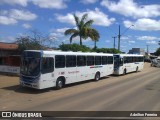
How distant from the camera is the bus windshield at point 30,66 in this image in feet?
63.1

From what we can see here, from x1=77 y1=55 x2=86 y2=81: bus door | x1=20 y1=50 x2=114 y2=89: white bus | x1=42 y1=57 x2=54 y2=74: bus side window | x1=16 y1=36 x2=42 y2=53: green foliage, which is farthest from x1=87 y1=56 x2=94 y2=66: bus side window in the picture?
x1=16 y1=36 x2=42 y2=53: green foliage

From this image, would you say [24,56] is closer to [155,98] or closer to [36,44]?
[155,98]

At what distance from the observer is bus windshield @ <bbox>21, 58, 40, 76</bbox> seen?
19.2 metres

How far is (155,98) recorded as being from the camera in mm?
17422

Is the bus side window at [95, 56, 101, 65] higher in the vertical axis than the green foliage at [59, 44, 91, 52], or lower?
lower

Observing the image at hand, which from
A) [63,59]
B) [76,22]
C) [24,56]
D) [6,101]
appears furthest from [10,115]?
[76,22]

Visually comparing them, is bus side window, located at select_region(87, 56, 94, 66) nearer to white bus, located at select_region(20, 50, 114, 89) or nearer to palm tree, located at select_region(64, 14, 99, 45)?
white bus, located at select_region(20, 50, 114, 89)

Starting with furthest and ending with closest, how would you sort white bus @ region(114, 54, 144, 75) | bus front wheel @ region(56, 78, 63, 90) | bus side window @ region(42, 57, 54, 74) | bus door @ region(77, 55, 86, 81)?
white bus @ region(114, 54, 144, 75) → bus door @ region(77, 55, 86, 81) → bus front wheel @ region(56, 78, 63, 90) → bus side window @ region(42, 57, 54, 74)

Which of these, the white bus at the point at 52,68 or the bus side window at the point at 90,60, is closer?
the white bus at the point at 52,68

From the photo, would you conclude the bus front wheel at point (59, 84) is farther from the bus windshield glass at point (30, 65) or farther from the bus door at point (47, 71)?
the bus windshield glass at point (30, 65)

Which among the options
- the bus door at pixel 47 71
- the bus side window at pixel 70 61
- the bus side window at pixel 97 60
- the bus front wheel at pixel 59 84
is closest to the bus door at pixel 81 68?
the bus side window at pixel 70 61

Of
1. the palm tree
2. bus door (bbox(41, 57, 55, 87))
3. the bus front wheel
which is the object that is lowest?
the bus front wheel

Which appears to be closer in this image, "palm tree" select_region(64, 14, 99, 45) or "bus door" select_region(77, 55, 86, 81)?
"bus door" select_region(77, 55, 86, 81)

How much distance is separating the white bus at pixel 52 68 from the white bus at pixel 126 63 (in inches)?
358
